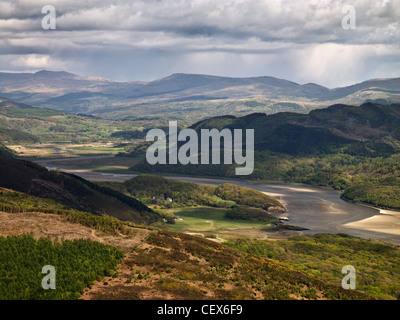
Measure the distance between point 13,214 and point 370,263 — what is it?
312 feet

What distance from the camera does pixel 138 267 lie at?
8831 cm

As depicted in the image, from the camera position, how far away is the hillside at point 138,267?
78188 millimetres

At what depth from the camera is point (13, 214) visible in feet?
347

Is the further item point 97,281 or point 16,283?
point 97,281

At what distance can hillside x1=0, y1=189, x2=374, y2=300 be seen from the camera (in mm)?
78188
